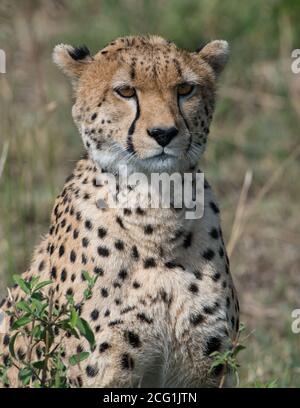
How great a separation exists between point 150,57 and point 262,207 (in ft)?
11.2

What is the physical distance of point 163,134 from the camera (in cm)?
411

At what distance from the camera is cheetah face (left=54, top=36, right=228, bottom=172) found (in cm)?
417

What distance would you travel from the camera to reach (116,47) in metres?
4.49

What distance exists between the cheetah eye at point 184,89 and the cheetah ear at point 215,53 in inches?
11.3

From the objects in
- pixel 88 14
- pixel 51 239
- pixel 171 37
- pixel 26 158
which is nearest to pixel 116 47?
pixel 51 239

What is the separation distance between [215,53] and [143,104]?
0.55m

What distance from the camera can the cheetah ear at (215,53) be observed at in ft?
15.2

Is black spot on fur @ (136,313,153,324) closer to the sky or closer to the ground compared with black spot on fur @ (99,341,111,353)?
closer to the sky

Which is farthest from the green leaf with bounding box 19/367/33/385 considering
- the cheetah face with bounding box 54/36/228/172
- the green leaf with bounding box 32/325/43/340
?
the cheetah face with bounding box 54/36/228/172

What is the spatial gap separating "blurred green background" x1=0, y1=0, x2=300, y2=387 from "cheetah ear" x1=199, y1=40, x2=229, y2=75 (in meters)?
2.25

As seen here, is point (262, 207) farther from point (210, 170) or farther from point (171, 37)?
point (171, 37)

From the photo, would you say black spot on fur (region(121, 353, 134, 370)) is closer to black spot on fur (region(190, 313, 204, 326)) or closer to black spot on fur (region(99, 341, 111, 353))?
black spot on fur (region(99, 341, 111, 353))
